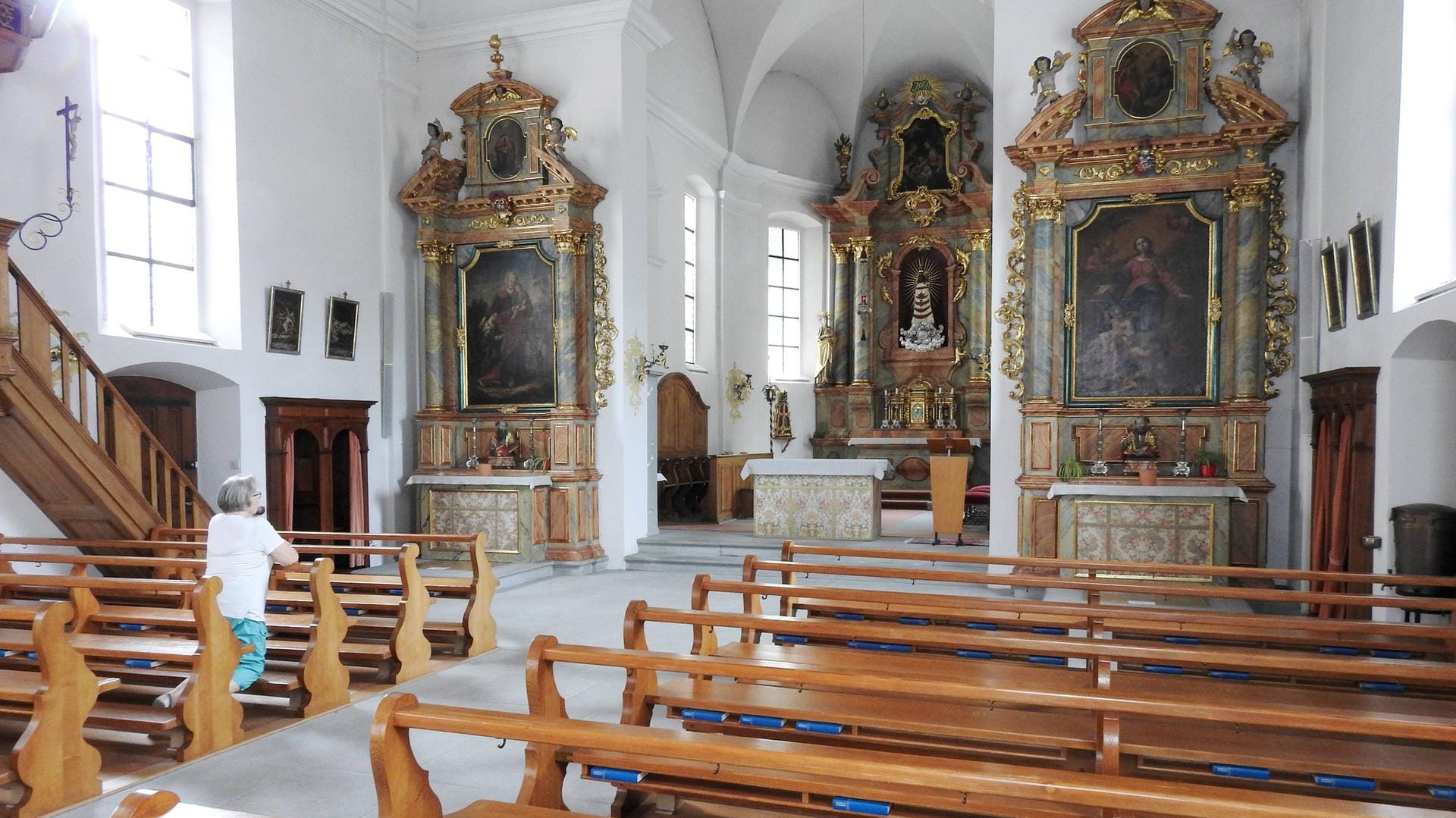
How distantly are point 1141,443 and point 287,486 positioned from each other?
8.82 meters

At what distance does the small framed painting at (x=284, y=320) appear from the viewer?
9844mm

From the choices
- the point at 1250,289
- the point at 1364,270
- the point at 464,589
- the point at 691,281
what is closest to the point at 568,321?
the point at 691,281

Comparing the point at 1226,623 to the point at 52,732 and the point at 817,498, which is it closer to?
the point at 52,732

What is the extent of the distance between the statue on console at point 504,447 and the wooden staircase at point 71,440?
364cm

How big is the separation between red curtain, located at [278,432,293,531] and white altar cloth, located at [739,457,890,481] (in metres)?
5.16

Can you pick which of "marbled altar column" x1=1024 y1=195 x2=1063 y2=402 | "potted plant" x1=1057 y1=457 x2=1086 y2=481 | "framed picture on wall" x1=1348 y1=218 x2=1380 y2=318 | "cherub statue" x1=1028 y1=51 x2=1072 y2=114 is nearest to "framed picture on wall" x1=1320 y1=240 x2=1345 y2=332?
"framed picture on wall" x1=1348 y1=218 x2=1380 y2=318

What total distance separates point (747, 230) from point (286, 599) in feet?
38.2

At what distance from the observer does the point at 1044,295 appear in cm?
972

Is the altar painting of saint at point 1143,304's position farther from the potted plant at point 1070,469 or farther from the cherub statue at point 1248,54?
the cherub statue at point 1248,54

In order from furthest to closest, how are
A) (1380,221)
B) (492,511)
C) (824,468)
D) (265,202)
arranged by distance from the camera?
(824,468) < (492,511) < (265,202) < (1380,221)

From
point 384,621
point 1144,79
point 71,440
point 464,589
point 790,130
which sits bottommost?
point 384,621

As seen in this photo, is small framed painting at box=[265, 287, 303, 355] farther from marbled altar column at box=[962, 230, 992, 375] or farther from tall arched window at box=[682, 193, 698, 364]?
marbled altar column at box=[962, 230, 992, 375]

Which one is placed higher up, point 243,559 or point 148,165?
point 148,165

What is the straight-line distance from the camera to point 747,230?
650 inches
